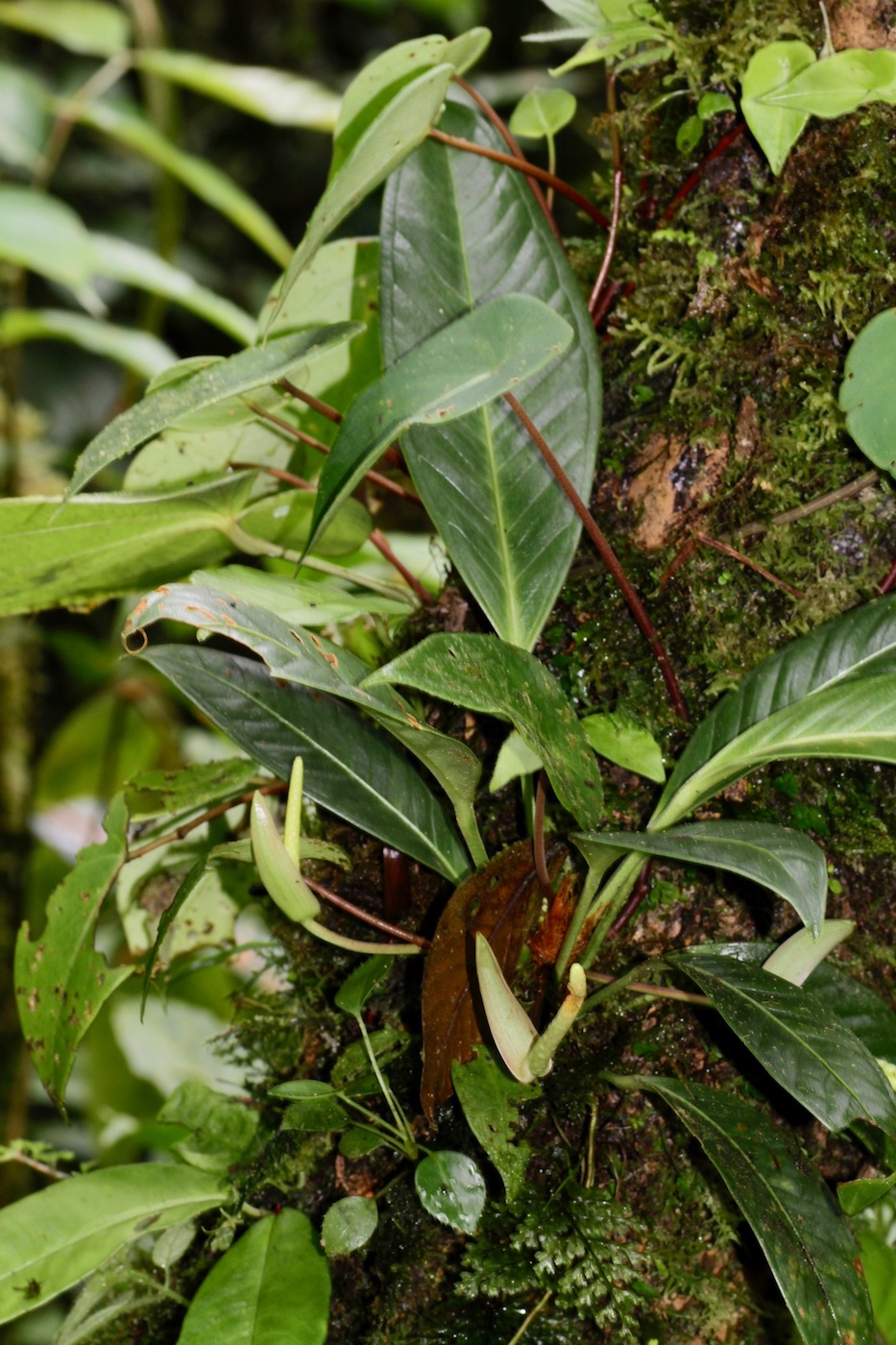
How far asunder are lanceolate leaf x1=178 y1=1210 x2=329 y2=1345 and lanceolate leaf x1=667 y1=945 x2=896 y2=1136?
369mm

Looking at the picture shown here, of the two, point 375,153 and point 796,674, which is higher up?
point 375,153

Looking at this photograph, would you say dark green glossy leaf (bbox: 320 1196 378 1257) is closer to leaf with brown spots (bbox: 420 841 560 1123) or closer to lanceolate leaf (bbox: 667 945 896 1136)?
leaf with brown spots (bbox: 420 841 560 1123)

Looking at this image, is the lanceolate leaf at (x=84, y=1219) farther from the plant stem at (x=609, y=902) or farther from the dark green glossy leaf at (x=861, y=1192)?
the dark green glossy leaf at (x=861, y=1192)

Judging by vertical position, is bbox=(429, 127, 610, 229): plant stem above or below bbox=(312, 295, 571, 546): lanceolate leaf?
above

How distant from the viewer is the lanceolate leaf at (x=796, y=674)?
0.74 metres

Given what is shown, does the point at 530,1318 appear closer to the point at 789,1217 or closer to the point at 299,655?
the point at 789,1217

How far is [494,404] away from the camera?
0.83 meters

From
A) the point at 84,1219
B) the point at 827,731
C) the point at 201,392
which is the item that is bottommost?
the point at 84,1219

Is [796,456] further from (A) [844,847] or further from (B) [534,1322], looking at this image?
(B) [534,1322]

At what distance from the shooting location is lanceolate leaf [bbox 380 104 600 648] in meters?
0.79

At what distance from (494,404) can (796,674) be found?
328 millimetres

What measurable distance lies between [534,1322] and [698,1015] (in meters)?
0.25

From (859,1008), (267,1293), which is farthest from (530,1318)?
(859,1008)

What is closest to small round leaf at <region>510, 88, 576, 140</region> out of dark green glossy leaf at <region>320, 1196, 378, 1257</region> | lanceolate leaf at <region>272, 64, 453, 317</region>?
lanceolate leaf at <region>272, 64, 453, 317</region>
